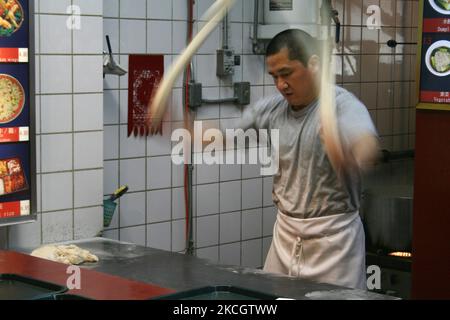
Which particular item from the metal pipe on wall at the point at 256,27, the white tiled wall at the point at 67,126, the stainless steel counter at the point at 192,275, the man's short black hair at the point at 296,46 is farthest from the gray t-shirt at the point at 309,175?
the metal pipe on wall at the point at 256,27

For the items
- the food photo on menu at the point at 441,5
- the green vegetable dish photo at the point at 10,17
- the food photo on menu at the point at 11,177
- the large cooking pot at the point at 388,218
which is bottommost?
the large cooking pot at the point at 388,218

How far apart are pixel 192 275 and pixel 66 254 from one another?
513 mm

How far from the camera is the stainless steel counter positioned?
2.48 m

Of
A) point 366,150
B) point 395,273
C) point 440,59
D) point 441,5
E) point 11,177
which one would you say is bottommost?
point 395,273

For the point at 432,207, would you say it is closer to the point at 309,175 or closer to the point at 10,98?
the point at 309,175

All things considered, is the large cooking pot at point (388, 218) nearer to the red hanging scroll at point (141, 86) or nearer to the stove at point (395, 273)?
the stove at point (395, 273)

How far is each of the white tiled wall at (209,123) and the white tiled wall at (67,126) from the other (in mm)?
328

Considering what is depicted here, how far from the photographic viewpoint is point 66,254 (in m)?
2.90

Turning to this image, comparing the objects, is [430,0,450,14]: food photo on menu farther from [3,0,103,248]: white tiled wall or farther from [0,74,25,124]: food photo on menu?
[0,74,25,124]: food photo on menu

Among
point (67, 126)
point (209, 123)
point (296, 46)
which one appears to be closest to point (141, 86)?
point (209, 123)

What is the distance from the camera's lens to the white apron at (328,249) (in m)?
3.02

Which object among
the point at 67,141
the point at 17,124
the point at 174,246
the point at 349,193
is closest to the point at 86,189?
the point at 67,141

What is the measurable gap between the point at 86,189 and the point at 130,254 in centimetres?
46

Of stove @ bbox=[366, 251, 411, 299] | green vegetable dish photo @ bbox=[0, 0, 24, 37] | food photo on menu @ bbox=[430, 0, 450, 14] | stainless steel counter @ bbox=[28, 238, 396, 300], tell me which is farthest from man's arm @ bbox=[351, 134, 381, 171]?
stove @ bbox=[366, 251, 411, 299]
